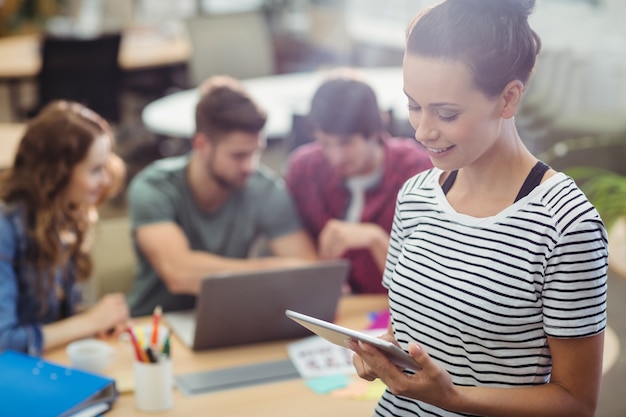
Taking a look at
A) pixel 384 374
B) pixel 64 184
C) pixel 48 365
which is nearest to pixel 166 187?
pixel 64 184

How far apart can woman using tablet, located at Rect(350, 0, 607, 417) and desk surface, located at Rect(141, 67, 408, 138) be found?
8.42 ft

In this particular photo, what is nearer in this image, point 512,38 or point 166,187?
point 512,38

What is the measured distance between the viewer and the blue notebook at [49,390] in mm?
1652

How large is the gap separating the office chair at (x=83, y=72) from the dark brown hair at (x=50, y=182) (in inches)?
113

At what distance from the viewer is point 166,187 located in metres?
2.56

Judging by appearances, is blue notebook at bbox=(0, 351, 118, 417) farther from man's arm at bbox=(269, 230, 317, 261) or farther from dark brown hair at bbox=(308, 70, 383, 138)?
dark brown hair at bbox=(308, 70, 383, 138)

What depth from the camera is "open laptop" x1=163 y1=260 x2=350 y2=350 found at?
190 centimetres

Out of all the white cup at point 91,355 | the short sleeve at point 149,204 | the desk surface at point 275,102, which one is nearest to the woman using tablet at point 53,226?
the white cup at point 91,355

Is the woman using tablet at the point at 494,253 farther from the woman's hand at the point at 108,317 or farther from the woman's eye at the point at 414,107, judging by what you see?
the woman's hand at the point at 108,317

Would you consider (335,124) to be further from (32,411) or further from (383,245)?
(32,411)

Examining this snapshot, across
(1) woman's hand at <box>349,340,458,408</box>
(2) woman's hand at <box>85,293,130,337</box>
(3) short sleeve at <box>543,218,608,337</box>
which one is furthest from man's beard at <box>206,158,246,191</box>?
(3) short sleeve at <box>543,218,608,337</box>

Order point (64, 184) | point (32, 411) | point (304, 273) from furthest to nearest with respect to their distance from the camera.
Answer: point (64, 184), point (304, 273), point (32, 411)

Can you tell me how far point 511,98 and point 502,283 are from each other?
0.23 meters

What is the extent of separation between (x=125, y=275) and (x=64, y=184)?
0.49m
